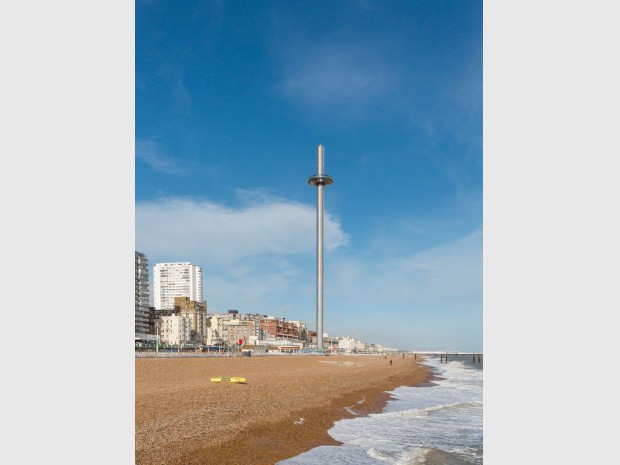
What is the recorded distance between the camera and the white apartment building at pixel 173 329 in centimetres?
13462

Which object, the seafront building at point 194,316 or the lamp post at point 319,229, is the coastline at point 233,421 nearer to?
the lamp post at point 319,229

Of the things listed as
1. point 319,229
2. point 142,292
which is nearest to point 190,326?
point 142,292

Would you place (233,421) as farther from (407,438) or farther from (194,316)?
(194,316)

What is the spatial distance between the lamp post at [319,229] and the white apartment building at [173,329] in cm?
5191

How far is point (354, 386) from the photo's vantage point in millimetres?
31328

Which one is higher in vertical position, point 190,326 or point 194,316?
point 194,316

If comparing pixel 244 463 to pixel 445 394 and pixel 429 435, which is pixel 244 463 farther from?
pixel 445 394

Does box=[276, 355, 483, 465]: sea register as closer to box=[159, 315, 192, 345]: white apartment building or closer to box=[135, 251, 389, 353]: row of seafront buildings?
box=[135, 251, 389, 353]: row of seafront buildings

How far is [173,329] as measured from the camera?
13575 centimetres

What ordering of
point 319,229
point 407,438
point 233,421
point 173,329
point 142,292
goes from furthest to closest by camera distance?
point 142,292 < point 173,329 < point 319,229 < point 233,421 < point 407,438

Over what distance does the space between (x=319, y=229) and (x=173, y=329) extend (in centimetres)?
6456

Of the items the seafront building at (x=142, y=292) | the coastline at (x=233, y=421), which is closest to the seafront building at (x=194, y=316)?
the seafront building at (x=142, y=292)

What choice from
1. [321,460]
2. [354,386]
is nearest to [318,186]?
[354,386]

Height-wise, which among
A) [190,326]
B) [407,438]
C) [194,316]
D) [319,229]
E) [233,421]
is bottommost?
[190,326]
